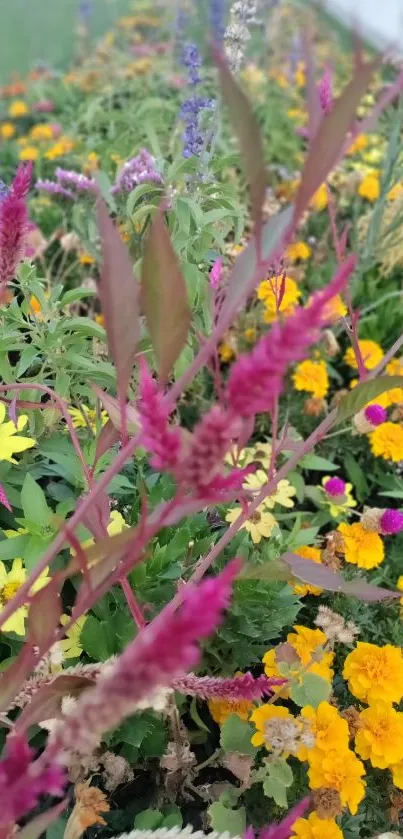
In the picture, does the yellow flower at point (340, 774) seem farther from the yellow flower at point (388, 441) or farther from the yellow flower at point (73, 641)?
the yellow flower at point (388, 441)

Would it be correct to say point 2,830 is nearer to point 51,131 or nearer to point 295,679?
point 295,679

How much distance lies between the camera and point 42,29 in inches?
195

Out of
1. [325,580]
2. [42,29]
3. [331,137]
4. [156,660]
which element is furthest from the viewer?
[42,29]

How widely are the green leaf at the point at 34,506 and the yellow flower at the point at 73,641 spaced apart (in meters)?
0.11

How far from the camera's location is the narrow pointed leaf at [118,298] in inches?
18.1

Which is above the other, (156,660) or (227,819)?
(156,660)

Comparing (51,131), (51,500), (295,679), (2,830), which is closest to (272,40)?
(51,131)

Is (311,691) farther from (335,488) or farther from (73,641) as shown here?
(335,488)

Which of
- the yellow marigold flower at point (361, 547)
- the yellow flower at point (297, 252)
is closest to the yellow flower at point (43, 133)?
the yellow flower at point (297, 252)

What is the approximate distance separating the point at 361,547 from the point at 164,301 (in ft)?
2.19

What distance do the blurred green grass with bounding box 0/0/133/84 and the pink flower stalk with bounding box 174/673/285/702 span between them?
13.6 feet

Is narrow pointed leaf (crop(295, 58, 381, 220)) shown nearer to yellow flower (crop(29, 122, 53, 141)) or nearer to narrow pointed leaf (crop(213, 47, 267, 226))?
narrow pointed leaf (crop(213, 47, 267, 226))

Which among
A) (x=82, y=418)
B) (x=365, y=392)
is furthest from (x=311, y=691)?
(x=82, y=418)

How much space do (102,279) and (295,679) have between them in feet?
1.63
